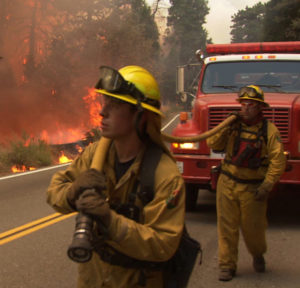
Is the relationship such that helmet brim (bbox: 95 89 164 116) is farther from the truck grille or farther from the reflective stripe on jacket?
the truck grille

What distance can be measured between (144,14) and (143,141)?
183 feet

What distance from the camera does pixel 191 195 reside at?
7703 millimetres

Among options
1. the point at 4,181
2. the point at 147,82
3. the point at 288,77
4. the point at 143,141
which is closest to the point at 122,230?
the point at 143,141

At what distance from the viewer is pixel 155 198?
2.18 m

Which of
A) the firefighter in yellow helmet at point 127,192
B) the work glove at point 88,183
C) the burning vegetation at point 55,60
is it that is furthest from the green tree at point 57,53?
the work glove at point 88,183

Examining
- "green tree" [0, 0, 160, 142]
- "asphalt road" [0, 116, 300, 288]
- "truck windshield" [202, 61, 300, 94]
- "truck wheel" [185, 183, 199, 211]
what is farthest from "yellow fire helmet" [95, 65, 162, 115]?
"green tree" [0, 0, 160, 142]

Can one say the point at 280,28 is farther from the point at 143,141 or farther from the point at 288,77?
the point at 143,141

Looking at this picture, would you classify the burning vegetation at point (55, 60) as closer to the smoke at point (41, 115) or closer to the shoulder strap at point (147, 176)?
the smoke at point (41, 115)

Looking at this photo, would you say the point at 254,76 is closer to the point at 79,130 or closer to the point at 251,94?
the point at 251,94

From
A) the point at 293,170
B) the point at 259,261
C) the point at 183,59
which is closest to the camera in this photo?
the point at 259,261

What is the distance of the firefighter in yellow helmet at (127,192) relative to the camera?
207 centimetres

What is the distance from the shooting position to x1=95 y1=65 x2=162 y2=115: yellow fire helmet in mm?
2258

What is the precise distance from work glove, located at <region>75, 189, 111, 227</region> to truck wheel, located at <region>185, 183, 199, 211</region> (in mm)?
5526

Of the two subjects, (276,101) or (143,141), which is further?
(276,101)
